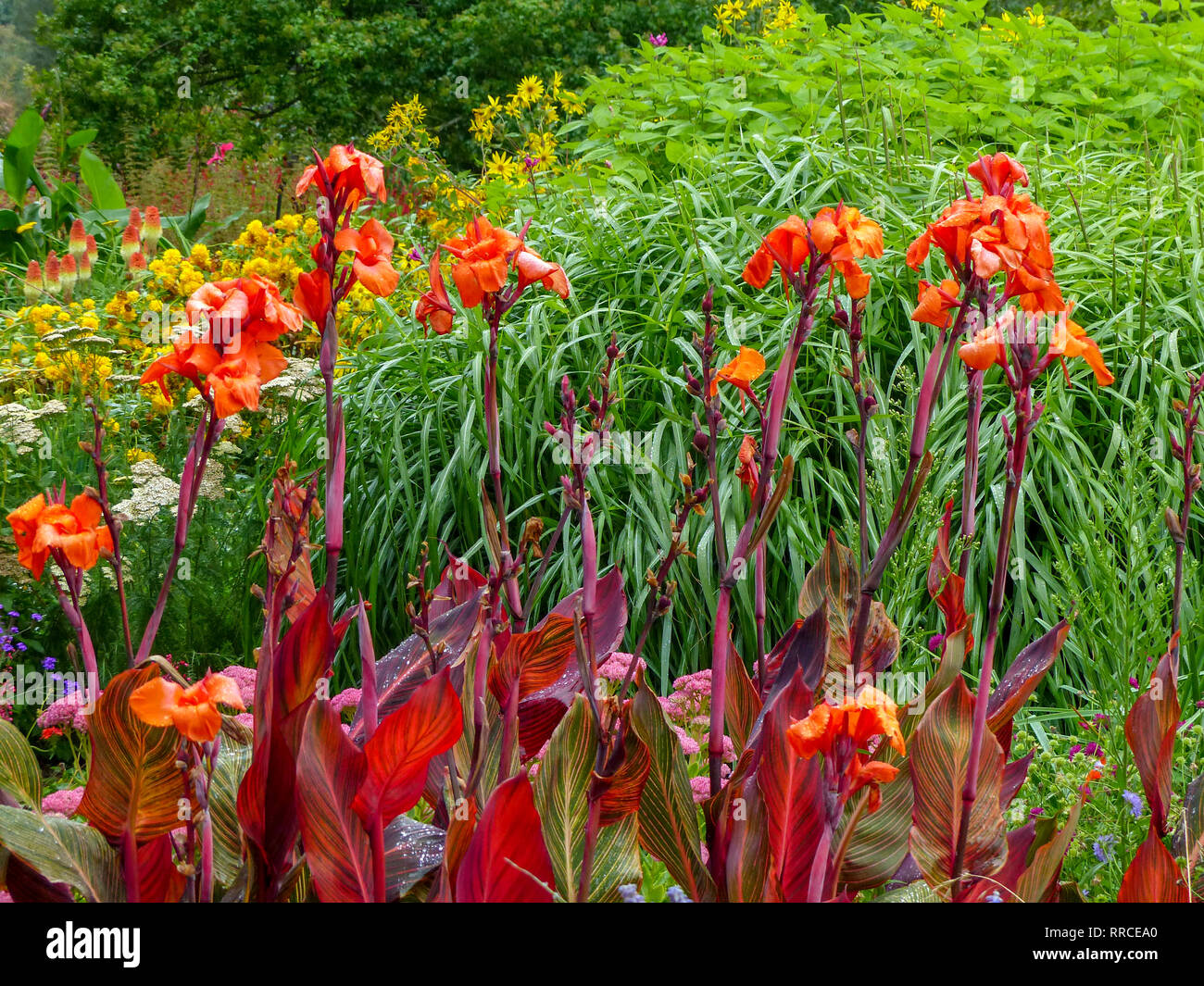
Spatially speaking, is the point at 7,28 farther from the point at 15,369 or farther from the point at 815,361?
the point at 815,361

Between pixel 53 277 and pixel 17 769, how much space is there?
445 cm

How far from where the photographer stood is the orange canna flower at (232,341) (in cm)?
103

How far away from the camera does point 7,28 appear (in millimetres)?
14656

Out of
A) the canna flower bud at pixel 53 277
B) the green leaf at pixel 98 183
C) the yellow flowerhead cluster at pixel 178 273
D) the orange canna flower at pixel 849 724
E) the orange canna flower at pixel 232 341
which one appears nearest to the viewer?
the orange canna flower at pixel 849 724

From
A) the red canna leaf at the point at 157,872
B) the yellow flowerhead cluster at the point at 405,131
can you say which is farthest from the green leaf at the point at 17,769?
the yellow flowerhead cluster at the point at 405,131

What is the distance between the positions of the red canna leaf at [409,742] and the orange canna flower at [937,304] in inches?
24.7

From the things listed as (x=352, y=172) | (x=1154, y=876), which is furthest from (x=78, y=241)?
(x=1154, y=876)

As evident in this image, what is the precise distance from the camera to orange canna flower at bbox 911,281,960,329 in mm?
1184

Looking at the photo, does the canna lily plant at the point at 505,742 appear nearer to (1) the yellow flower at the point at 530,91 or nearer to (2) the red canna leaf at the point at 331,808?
A: (2) the red canna leaf at the point at 331,808

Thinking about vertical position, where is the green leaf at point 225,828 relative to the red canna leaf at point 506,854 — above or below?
below

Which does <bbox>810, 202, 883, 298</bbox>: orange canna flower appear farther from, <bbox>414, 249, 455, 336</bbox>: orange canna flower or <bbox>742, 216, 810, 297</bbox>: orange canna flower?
<bbox>414, 249, 455, 336</bbox>: orange canna flower
